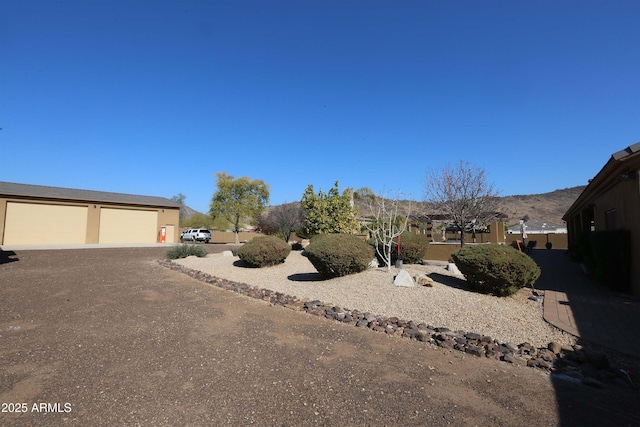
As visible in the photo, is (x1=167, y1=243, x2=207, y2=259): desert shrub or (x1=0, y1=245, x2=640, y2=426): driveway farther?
(x1=167, y1=243, x2=207, y2=259): desert shrub

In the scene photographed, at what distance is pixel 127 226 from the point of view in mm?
30734

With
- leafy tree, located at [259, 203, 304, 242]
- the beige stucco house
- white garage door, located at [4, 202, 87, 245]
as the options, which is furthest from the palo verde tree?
the beige stucco house

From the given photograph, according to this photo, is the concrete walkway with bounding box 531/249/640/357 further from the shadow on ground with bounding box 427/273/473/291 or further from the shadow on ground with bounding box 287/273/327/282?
the shadow on ground with bounding box 287/273/327/282

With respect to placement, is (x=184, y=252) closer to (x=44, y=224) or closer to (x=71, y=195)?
(x=44, y=224)

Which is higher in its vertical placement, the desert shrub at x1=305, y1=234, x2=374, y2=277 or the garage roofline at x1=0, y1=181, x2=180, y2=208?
the garage roofline at x1=0, y1=181, x2=180, y2=208

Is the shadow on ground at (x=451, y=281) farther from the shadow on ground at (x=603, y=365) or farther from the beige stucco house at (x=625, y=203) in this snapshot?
the beige stucco house at (x=625, y=203)

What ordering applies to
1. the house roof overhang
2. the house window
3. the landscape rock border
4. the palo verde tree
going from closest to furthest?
the landscape rock border < the house roof overhang < the house window < the palo verde tree

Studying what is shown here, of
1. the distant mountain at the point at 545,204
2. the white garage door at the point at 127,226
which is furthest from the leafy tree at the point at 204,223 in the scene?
the distant mountain at the point at 545,204

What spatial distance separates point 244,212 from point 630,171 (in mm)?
33638

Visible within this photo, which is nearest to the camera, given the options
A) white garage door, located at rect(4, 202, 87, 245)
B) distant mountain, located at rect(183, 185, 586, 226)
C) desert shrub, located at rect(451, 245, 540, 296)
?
desert shrub, located at rect(451, 245, 540, 296)

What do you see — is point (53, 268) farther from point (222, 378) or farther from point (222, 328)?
point (222, 378)

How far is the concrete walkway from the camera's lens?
4.89 m

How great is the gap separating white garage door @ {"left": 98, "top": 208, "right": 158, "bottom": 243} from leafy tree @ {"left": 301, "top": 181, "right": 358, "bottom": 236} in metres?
20.0

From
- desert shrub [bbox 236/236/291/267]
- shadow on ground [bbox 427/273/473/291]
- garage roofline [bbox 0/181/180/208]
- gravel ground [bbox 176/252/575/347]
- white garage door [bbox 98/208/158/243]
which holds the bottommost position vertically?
gravel ground [bbox 176/252/575/347]
